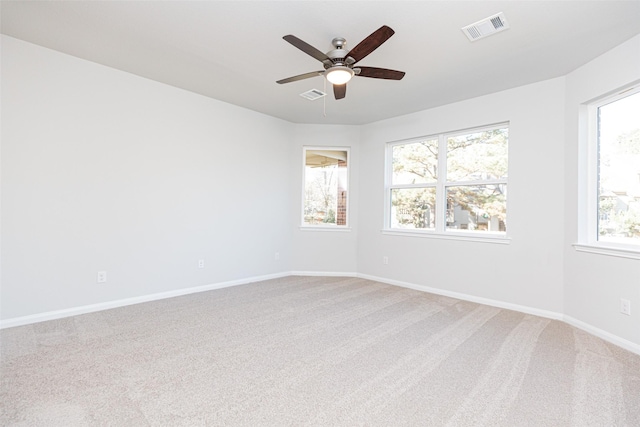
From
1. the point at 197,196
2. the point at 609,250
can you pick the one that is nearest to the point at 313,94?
the point at 197,196

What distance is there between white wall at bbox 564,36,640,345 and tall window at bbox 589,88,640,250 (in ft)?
0.41

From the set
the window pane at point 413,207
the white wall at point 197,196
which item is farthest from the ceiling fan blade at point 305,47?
the window pane at point 413,207

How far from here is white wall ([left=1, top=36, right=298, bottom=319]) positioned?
9.68 ft

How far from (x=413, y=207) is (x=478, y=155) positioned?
117cm

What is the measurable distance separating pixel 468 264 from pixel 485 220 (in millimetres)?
609

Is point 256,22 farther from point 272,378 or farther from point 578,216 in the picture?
point 578,216

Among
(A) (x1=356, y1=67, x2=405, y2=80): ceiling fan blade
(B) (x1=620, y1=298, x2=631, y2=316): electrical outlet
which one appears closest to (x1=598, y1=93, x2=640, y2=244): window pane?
(B) (x1=620, y1=298, x2=631, y2=316): electrical outlet

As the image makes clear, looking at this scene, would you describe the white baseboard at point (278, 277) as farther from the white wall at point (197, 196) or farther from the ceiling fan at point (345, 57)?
the ceiling fan at point (345, 57)

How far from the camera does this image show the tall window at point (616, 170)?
2777 millimetres

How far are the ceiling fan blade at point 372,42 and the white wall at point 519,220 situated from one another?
238cm

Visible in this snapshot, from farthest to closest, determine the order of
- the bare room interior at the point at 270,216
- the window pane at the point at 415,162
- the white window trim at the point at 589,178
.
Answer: the window pane at the point at 415,162 < the white window trim at the point at 589,178 < the bare room interior at the point at 270,216

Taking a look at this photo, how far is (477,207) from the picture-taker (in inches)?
164

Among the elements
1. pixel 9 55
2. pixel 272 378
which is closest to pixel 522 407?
pixel 272 378

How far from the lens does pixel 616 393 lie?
1.97m
